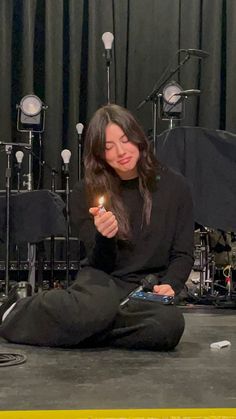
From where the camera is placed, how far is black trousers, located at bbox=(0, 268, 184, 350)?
170cm

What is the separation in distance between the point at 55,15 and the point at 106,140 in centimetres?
294

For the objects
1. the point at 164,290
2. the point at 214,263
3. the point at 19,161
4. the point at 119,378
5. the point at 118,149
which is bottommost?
the point at 214,263

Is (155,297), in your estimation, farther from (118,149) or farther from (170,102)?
Answer: (170,102)

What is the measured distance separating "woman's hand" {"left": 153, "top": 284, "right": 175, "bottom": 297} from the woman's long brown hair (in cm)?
17

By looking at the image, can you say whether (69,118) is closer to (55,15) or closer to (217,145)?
(55,15)

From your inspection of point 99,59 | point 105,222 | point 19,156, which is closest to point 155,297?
point 105,222

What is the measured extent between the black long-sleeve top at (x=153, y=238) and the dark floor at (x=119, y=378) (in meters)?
0.23

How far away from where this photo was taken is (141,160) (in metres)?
1.87

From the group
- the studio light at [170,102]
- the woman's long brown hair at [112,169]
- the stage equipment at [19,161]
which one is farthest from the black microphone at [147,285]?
the stage equipment at [19,161]

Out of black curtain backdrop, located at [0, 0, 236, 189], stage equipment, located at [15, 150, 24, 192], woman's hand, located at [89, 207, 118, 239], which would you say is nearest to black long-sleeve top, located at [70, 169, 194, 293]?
woman's hand, located at [89, 207, 118, 239]

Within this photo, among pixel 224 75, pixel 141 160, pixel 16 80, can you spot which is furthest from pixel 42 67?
pixel 141 160

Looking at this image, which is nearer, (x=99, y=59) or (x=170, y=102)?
(x=170, y=102)

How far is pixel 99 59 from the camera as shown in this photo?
4547mm

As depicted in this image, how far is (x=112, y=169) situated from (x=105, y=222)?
13.0 inches
